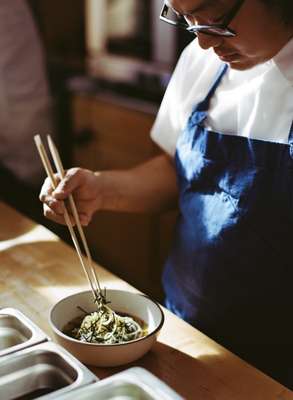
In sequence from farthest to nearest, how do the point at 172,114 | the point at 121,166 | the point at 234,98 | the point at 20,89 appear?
the point at 121,166
the point at 20,89
the point at 172,114
the point at 234,98

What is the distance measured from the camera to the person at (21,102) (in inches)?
119

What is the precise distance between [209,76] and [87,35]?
244 centimetres

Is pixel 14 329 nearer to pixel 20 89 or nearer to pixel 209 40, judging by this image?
pixel 209 40

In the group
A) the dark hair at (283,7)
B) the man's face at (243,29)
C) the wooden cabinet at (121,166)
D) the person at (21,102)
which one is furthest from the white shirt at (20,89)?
the dark hair at (283,7)

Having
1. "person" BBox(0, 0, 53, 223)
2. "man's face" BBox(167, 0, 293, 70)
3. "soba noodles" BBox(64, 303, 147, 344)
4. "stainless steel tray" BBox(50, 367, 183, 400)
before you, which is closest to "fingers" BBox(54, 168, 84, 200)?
"soba noodles" BBox(64, 303, 147, 344)

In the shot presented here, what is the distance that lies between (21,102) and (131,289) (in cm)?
Answer: 183

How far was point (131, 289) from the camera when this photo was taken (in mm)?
1592

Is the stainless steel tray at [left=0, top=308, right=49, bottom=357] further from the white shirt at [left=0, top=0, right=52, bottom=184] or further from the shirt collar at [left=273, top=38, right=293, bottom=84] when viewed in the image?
the white shirt at [left=0, top=0, right=52, bottom=184]

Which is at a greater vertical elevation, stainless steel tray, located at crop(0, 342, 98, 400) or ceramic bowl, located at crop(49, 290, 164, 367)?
stainless steel tray, located at crop(0, 342, 98, 400)

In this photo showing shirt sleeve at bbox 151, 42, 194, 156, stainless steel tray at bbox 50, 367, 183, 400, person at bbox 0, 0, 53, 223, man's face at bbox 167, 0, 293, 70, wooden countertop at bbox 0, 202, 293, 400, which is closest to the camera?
stainless steel tray at bbox 50, 367, 183, 400

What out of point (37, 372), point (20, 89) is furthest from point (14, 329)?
point (20, 89)

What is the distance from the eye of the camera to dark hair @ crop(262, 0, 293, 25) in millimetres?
1388

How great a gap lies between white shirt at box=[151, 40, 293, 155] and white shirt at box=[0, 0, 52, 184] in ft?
4.50

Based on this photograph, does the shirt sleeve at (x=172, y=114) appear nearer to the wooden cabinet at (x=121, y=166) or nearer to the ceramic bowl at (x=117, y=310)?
the ceramic bowl at (x=117, y=310)
